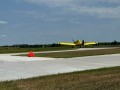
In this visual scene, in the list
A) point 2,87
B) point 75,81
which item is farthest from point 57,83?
point 2,87

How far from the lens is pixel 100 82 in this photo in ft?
45.6

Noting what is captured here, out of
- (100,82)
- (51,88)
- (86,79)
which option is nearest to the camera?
(51,88)

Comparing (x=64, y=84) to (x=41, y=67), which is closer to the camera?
(x=64, y=84)

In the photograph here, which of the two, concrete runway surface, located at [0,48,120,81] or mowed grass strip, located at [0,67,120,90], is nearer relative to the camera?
mowed grass strip, located at [0,67,120,90]

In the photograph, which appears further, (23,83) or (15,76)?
(15,76)

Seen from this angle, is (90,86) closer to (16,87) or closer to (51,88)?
(51,88)

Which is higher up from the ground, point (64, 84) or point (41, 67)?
point (41, 67)

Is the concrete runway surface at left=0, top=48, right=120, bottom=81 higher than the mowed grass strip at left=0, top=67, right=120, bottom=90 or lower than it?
higher

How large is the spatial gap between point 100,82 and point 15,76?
5.09 meters

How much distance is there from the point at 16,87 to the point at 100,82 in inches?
129

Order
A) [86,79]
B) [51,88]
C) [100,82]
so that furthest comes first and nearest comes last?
1. [86,79]
2. [100,82]
3. [51,88]

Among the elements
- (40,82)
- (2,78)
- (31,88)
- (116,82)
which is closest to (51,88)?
(31,88)

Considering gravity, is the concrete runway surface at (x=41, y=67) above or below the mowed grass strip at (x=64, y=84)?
above

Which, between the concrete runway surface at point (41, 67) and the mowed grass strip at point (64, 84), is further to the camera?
the concrete runway surface at point (41, 67)
